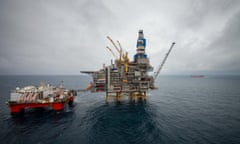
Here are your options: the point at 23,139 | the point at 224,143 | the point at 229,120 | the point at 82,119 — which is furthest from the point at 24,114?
the point at 229,120

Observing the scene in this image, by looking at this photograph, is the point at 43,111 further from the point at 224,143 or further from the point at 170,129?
the point at 224,143

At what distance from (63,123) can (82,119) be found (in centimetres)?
421

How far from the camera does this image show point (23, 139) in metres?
16.9

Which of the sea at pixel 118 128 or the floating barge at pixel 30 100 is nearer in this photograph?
the sea at pixel 118 128

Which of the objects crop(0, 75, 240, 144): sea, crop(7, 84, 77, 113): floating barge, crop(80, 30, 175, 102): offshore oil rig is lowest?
crop(0, 75, 240, 144): sea

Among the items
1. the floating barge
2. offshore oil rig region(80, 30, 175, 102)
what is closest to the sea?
the floating barge

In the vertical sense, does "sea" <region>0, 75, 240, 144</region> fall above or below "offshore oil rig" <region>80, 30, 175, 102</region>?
below

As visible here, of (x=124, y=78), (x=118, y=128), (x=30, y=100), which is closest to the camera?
(x=118, y=128)

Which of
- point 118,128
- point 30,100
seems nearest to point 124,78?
point 118,128

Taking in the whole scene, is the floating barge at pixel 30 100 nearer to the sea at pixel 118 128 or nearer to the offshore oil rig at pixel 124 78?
the sea at pixel 118 128

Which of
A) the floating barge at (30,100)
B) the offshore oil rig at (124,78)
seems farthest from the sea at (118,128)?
the offshore oil rig at (124,78)

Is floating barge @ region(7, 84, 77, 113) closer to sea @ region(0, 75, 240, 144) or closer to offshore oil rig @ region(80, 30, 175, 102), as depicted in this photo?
sea @ region(0, 75, 240, 144)

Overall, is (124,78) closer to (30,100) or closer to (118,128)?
(118,128)

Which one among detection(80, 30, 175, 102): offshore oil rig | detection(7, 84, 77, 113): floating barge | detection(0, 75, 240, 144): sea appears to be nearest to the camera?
detection(0, 75, 240, 144): sea
